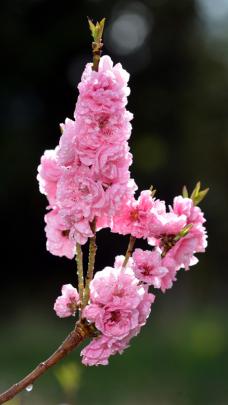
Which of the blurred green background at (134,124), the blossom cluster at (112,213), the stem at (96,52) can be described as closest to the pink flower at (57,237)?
the blossom cluster at (112,213)

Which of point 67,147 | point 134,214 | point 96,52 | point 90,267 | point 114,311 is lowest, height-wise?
point 114,311

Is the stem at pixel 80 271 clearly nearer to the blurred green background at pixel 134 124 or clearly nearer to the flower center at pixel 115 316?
the flower center at pixel 115 316

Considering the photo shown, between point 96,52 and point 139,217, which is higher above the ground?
point 96,52

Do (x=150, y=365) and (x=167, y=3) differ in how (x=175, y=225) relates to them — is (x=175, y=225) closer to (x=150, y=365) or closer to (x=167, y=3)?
(x=150, y=365)

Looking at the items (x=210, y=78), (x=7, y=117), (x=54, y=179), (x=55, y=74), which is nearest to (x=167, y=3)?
(x=210, y=78)

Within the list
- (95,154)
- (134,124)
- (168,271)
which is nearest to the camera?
(95,154)

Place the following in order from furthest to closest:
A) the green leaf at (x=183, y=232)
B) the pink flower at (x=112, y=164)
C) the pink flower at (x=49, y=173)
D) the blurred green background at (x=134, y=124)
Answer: the blurred green background at (x=134, y=124)
the pink flower at (x=49, y=173)
the green leaf at (x=183, y=232)
the pink flower at (x=112, y=164)

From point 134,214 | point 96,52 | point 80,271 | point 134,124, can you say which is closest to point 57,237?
point 80,271

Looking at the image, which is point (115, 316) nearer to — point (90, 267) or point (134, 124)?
point (90, 267)
